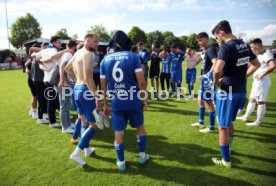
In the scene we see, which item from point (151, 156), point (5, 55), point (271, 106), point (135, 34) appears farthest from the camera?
point (135, 34)

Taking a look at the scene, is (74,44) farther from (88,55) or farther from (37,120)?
(37,120)

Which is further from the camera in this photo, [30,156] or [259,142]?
[259,142]

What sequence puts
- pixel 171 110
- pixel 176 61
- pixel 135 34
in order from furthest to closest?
pixel 135 34, pixel 176 61, pixel 171 110

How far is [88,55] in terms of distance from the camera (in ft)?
12.6

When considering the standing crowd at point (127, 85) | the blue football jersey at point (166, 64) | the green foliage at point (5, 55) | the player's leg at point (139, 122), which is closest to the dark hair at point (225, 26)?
the standing crowd at point (127, 85)

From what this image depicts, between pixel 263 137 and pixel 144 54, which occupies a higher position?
pixel 144 54

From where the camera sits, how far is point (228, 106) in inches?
146

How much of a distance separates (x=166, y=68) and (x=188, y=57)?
1200mm

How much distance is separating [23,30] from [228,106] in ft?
240

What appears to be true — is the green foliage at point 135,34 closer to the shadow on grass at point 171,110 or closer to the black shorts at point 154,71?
the black shorts at point 154,71

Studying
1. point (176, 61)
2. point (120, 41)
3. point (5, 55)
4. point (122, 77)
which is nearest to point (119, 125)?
point (122, 77)

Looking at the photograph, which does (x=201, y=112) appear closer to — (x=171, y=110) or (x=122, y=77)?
(x=171, y=110)

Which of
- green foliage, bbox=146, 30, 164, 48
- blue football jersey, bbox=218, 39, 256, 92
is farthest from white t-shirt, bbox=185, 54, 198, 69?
green foliage, bbox=146, 30, 164, 48

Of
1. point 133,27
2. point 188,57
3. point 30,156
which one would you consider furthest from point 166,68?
point 133,27
